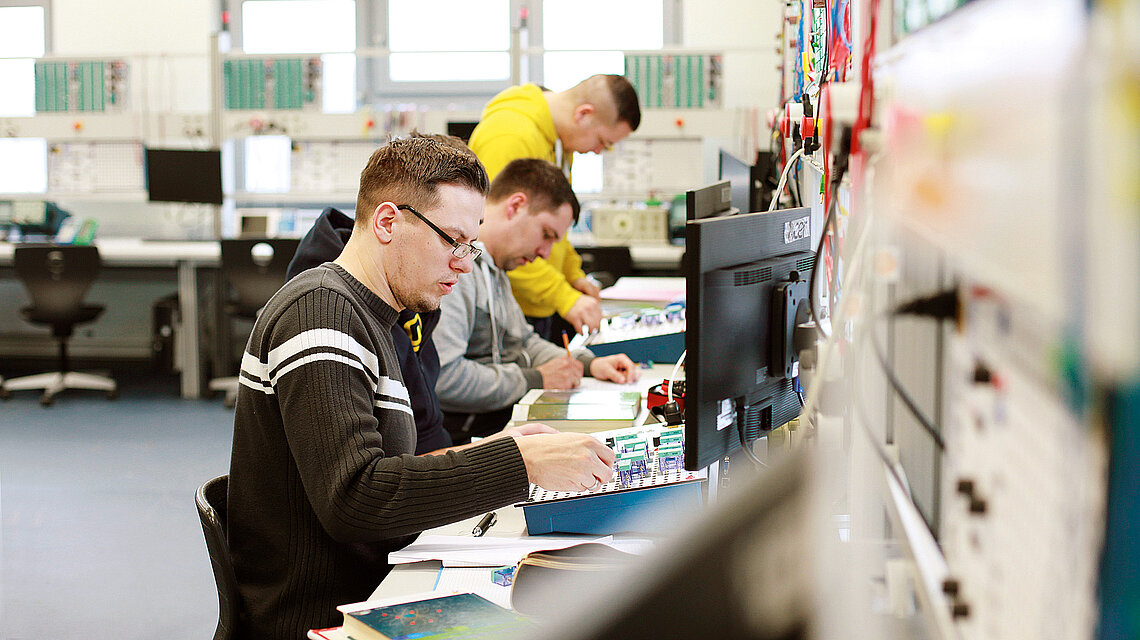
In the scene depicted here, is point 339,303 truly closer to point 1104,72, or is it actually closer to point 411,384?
point 411,384

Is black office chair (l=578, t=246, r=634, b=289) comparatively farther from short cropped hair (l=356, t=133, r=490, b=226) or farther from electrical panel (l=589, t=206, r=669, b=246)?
short cropped hair (l=356, t=133, r=490, b=226)

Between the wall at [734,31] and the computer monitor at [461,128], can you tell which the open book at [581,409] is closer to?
the computer monitor at [461,128]

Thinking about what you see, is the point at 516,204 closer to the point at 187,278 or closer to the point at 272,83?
the point at 187,278

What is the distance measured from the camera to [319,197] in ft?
18.0

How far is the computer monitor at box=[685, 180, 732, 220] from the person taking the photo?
1.48 metres

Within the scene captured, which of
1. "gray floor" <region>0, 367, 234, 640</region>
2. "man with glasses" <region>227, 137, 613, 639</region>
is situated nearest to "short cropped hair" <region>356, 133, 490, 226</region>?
"man with glasses" <region>227, 137, 613, 639</region>

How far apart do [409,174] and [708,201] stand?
474 mm

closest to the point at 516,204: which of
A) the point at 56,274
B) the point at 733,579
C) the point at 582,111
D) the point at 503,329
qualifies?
the point at 503,329

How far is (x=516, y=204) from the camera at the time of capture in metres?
2.51

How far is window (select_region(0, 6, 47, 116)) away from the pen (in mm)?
5584

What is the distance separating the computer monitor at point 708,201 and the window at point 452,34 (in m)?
4.69

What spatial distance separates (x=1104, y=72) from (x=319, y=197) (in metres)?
5.42

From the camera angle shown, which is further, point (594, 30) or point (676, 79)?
point (594, 30)

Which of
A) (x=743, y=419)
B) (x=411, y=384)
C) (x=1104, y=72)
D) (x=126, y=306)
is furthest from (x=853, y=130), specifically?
(x=126, y=306)
